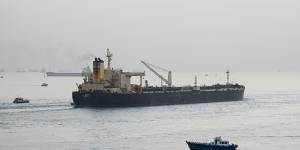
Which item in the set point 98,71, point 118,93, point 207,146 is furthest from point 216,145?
point 98,71

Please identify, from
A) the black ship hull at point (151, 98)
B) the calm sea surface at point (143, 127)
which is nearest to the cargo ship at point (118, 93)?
the black ship hull at point (151, 98)

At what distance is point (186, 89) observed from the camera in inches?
4208

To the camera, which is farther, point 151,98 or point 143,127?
point 151,98

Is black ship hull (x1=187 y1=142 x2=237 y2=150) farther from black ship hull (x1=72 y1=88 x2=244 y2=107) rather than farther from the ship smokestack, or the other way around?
the ship smokestack

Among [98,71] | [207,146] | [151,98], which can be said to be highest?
[98,71]

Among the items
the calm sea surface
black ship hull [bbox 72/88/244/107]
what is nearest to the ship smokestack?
black ship hull [bbox 72/88/244/107]

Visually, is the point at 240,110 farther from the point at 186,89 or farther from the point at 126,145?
the point at 126,145

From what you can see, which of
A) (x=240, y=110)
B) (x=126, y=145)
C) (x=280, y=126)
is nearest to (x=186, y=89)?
(x=240, y=110)

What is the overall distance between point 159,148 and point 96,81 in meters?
40.7

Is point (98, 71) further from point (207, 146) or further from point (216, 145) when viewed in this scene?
point (216, 145)

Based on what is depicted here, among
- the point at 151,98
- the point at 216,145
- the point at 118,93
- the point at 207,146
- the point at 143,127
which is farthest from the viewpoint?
the point at 151,98

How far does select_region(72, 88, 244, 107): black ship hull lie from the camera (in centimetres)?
9000

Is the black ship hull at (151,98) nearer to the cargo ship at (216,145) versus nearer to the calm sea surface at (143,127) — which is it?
the calm sea surface at (143,127)

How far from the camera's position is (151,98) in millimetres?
96375
